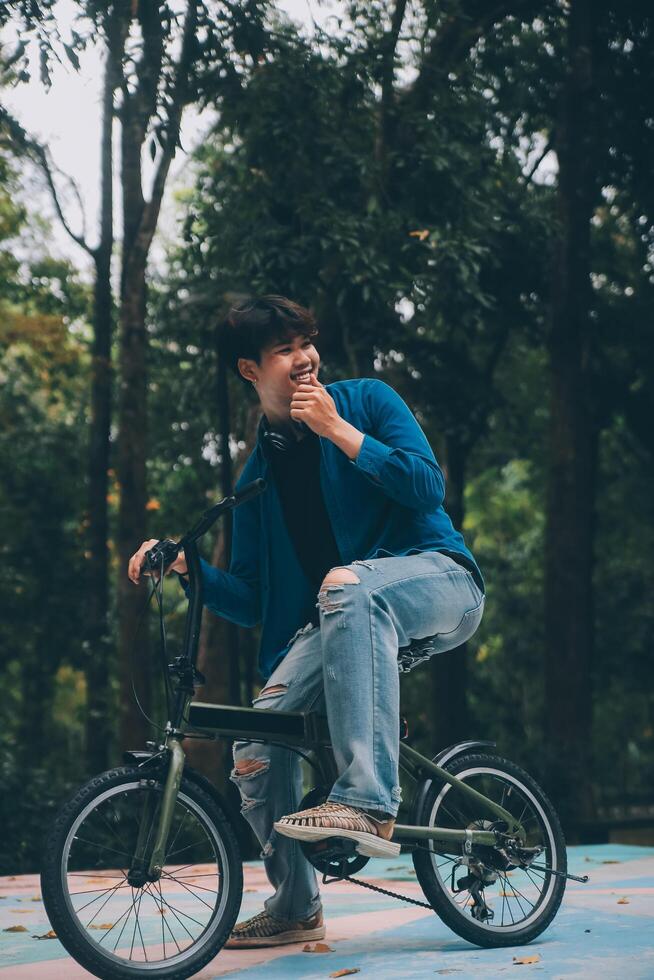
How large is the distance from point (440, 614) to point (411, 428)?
0.59 metres

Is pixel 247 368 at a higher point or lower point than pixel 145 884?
higher

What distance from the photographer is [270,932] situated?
413cm

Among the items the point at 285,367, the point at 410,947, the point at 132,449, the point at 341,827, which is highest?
the point at 132,449

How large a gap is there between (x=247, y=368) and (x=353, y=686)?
1.12 metres

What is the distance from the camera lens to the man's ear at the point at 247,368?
4.07 meters

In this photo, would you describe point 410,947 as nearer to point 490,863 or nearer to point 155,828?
point 490,863

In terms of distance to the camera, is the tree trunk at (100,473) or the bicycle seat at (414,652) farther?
the tree trunk at (100,473)

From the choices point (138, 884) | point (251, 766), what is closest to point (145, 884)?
point (138, 884)

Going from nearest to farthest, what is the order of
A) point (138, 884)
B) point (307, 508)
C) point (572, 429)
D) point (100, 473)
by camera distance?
point (138, 884) → point (307, 508) → point (572, 429) → point (100, 473)

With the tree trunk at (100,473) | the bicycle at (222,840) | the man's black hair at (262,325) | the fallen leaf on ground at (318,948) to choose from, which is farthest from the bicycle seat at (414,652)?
the tree trunk at (100,473)

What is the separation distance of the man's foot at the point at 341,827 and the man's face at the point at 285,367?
4.28 feet

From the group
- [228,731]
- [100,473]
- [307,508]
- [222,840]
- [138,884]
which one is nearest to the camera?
[138,884]

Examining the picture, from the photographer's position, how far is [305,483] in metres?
4.07

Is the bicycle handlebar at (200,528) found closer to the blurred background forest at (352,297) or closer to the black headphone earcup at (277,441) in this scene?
the black headphone earcup at (277,441)
